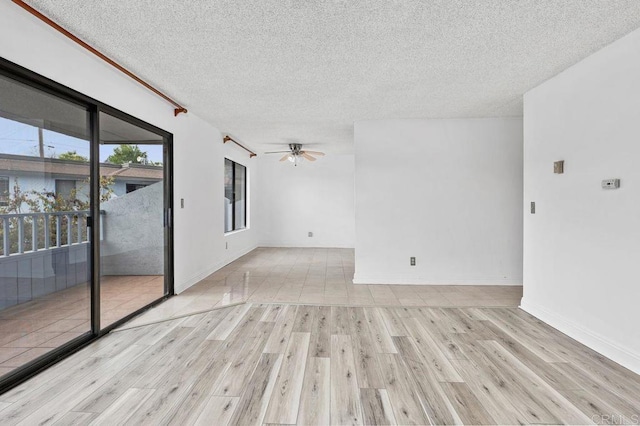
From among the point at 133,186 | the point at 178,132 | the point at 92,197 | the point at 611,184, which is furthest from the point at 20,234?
the point at 611,184

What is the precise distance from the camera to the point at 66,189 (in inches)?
102

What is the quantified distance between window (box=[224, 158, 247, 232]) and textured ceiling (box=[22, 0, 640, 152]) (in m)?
2.96

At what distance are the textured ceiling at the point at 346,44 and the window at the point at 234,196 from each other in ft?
9.72

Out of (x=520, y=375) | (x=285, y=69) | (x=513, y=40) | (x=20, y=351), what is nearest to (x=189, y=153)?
(x=285, y=69)

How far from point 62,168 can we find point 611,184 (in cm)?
422

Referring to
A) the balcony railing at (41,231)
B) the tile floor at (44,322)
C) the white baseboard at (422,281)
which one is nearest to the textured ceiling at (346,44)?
the balcony railing at (41,231)

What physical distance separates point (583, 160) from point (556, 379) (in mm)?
1836

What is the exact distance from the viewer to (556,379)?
7.30ft

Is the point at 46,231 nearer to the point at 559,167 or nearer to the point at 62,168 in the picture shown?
the point at 62,168

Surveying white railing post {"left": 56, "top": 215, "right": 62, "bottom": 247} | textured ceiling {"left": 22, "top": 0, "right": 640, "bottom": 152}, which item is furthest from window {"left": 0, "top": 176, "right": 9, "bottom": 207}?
textured ceiling {"left": 22, "top": 0, "right": 640, "bottom": 152}

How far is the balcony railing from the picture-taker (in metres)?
2.11

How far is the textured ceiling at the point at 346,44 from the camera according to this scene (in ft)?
6.98

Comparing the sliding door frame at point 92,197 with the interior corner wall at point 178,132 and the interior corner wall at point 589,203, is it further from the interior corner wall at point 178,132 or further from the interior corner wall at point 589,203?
the interior corner wall at point 589,203

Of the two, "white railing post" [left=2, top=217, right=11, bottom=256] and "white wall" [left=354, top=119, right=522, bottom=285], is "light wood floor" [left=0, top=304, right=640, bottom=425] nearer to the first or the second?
"white railing post" [left=2, top=217, right=11, bottom=256]
